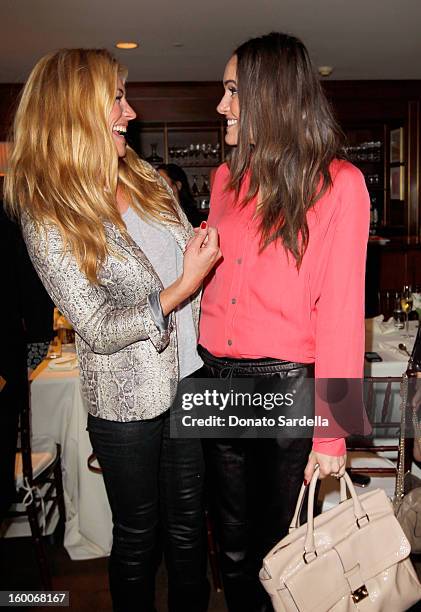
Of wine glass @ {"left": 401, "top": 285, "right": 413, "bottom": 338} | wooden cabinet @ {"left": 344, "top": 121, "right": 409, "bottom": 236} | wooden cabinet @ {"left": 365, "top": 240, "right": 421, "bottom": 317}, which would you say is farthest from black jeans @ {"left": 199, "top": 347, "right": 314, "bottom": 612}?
wooden cabinet @ {"left": 344, "top": 121, "right": 409, "bottom": 236}

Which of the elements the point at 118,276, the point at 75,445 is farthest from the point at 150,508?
the point at 75,445

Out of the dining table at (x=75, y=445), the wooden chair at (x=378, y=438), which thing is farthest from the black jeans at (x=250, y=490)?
the dining table at (x=75, y=445)

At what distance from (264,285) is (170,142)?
663 centimetres

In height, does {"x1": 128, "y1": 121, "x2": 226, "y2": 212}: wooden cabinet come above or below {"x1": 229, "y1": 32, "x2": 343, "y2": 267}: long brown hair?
above

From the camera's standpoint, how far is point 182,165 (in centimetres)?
746

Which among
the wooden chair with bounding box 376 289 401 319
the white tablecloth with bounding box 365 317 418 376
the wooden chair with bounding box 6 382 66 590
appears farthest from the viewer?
the wooden chair with bounding box 376 289 401 319

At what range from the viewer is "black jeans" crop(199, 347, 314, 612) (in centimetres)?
153

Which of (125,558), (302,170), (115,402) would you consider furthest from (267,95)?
(125,558)

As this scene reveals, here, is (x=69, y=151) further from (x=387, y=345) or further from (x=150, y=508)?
(x=387, y=345)

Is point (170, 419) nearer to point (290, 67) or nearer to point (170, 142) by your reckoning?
point (290, 67)

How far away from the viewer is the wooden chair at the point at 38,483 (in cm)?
Result: 235

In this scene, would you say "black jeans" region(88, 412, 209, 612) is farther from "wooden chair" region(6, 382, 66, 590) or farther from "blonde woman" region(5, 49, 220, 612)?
"wooden chair" region(6, 382, 66, 590)

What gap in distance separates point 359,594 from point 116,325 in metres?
0.79

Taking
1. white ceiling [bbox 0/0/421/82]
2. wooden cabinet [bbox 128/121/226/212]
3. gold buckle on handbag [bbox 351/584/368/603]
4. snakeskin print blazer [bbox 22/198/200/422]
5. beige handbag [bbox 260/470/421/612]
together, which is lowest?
gold buckle on handbag [bbox 351/584/368/603]
